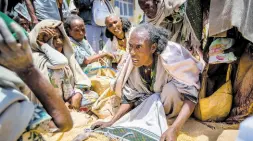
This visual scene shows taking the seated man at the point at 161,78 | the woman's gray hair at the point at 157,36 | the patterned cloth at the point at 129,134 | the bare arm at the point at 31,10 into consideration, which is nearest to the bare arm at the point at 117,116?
the seated man at the point at 161,78

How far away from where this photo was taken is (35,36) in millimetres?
3387

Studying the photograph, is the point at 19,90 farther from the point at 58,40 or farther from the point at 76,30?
the point at 76,30

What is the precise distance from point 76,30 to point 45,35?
956 millimetres

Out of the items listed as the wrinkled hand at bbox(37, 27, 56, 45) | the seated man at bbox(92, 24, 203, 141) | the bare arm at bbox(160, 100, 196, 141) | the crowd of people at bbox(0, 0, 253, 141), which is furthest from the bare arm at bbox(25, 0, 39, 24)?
the bare arm at bbox(160, 100, 196, 141)

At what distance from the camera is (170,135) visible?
2553 millimetres

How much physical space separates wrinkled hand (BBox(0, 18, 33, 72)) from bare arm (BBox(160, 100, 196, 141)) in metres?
1.70

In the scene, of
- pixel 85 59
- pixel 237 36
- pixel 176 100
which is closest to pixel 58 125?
pixel 176 100

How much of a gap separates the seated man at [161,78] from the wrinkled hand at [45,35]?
1102 mm

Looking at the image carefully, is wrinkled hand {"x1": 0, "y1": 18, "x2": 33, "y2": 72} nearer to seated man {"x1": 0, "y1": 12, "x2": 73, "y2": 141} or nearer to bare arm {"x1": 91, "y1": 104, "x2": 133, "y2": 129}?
seated man {"x1": 0, "y1": 12, "x2": 73, "y2": 141}

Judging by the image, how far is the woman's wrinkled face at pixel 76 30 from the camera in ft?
14.4

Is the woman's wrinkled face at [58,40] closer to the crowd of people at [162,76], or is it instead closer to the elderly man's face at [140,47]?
the crowd of people at [162,76]

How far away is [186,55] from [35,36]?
69.0 inches

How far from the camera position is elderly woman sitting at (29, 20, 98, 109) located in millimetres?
3443

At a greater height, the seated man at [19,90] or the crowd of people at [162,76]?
the seated man at [19,90]
